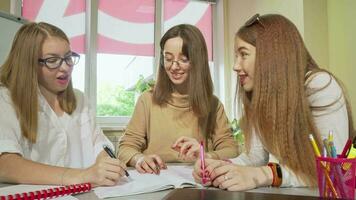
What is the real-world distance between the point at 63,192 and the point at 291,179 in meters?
0.57

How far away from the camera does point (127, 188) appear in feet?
2.60

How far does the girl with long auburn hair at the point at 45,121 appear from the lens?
87cm

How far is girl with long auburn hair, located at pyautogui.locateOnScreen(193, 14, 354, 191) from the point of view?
82cm

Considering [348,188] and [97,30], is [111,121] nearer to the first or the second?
[97,30]

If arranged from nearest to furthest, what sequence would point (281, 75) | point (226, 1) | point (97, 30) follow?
point (281, 75), point (97, 30), point (226, 1)

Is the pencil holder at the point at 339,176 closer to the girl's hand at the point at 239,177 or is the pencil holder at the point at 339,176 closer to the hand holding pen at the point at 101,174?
the girl's hand at the point at 239,177

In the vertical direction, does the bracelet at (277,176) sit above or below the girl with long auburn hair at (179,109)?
below

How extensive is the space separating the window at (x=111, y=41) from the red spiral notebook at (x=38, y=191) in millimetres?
2225

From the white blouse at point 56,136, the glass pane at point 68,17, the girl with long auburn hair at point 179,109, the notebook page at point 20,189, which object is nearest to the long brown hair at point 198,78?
the girl with long auburn hair at point 179,109

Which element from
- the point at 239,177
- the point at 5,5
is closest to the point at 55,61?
the point at 239,177

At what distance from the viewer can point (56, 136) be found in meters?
1.18

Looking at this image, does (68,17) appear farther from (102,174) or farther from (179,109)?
(102,174)

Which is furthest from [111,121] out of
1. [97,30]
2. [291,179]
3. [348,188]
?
[348,188]

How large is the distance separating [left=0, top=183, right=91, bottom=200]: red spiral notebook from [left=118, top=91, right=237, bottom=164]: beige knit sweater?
0.66 meters
